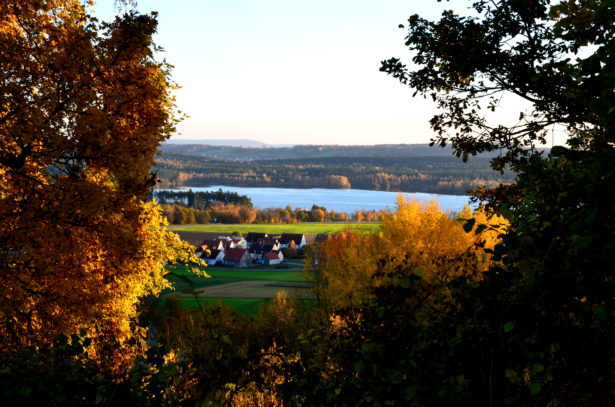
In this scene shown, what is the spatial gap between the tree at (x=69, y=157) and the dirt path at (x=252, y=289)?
48.2m

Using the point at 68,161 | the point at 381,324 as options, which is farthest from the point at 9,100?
the point at 381,324

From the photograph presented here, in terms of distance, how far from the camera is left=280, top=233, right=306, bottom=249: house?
360ft

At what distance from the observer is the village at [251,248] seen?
96.5 metres

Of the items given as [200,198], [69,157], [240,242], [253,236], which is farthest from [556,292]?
[200,198]

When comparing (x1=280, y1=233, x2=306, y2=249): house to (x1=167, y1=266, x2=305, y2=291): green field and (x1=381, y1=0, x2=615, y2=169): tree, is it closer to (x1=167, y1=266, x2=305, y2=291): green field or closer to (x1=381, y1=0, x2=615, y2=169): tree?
(x1=167, y1=266, x2=305, y2=291): green field

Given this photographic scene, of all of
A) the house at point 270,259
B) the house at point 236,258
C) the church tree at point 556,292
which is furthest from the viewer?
the house at point 270,259

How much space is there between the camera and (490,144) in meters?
9.92

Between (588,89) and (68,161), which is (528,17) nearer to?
(588,89)

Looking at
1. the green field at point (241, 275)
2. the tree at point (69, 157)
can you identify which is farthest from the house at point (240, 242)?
the tree at point (69, 157)

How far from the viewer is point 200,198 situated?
5881 inches

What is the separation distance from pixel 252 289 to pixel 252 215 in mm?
82040

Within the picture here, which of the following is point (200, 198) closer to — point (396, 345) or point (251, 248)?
point (251, 248)

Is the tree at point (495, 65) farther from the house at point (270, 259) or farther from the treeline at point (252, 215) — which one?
the treeline at point (252, 215)

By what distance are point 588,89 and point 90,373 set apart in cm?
527
